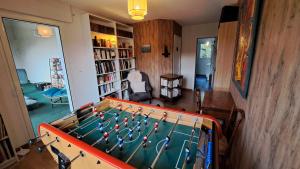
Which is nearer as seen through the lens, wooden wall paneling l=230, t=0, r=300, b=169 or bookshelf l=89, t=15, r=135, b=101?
wooden wall paneling l=230, t=0, r=300, b=169

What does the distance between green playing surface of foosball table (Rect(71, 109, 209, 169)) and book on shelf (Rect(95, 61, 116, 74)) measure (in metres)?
2.15

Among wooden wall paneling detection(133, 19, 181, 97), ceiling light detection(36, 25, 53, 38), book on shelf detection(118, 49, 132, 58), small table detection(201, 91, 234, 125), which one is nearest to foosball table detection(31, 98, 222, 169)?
small table detection(201, 91, 234, 125)

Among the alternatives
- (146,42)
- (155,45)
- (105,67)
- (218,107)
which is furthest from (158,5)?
(218,107)

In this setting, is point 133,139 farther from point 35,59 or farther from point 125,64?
point 35,59

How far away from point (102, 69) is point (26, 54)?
4.68 metres

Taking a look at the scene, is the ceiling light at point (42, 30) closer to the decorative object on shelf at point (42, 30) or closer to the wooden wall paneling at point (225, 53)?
the decorative object on shelf at point (42, 30)

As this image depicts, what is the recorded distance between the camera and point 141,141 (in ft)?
3.68

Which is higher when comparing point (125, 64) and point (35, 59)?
point (35, 59)

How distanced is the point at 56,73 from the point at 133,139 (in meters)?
5.52

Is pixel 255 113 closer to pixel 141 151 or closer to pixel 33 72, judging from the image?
pixel 141 151

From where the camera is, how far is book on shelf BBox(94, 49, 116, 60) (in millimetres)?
3304

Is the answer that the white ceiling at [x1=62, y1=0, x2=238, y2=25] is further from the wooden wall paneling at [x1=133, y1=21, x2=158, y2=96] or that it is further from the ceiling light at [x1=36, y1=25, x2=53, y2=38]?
the ceiling light at [x1=36, y1=25, x2=53, y2=38]

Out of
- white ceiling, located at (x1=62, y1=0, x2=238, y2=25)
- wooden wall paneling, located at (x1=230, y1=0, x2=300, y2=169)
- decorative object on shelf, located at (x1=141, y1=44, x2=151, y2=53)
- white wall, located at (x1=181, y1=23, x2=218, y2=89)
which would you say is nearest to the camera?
wooden wall paneling, located at (x1=230, y1=0, x2=300, y2=169)

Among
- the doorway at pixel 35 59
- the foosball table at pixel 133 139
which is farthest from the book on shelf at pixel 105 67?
the doorway at pixel 35 59
